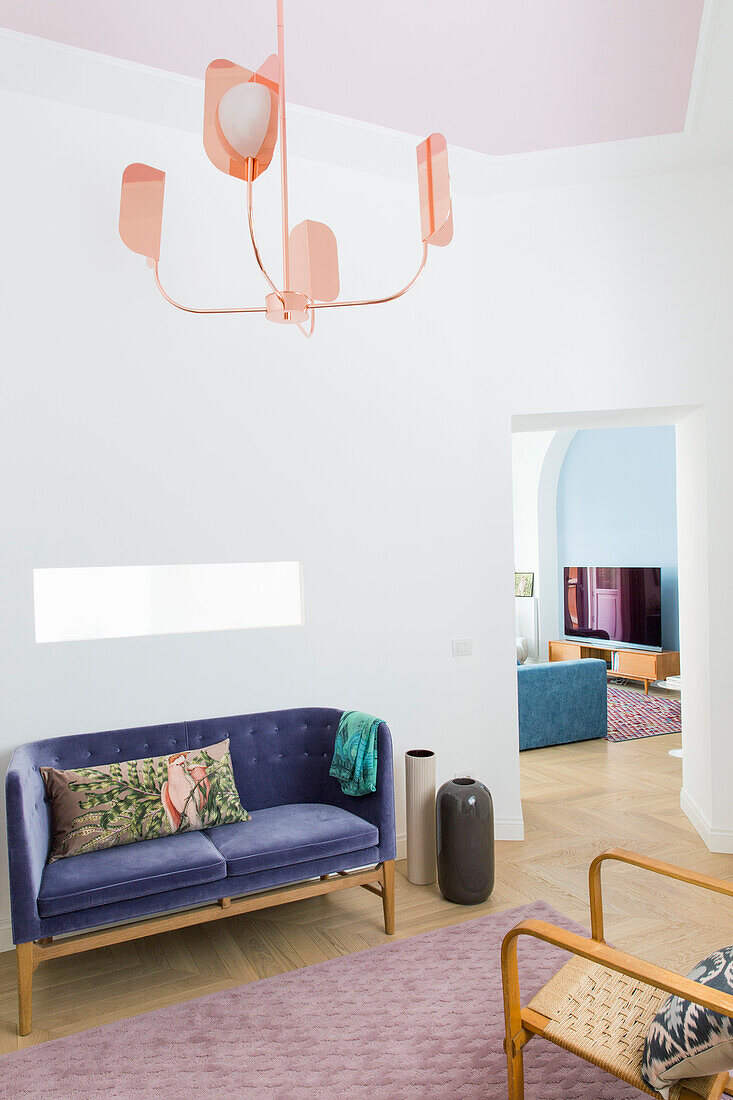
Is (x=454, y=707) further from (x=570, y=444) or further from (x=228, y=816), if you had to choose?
(x=570, y=444)

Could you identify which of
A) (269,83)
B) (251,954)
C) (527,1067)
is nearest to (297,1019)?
(251,954)

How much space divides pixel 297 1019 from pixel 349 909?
83cm

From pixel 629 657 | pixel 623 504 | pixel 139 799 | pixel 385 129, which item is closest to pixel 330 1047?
pixel 139 799

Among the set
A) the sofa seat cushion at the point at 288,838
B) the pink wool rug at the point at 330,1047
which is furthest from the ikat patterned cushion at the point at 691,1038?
the sofa seat cushion at the point at 288,838

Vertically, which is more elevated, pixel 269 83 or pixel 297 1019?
pixel 269 83

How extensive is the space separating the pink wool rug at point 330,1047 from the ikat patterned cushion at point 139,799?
556mm

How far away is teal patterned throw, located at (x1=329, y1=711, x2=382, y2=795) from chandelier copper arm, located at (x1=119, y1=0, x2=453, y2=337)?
1.72m

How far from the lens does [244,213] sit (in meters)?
3.67

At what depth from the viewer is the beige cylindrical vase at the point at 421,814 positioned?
3.62 meters

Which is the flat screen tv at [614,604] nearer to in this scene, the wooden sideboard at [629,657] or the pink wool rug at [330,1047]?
the wooden sideboard at [629,657]

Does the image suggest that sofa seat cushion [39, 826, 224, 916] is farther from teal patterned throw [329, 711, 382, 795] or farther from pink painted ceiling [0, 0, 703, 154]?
pink painted ceiling [0, 0, 703, 154]

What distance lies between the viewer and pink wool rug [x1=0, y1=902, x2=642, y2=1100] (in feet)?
7.48

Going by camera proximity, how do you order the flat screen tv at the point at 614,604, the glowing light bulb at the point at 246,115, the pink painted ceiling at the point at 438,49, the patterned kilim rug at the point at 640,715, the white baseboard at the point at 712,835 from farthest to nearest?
the flat screen tv at the point at 614,604 → the patterned kilim rug at the point at 640,715 → the white baseboard at the point at 712,835 → the pink painted ceiling at the point at 438,49 → the glowing light bulb at the point at 246,115

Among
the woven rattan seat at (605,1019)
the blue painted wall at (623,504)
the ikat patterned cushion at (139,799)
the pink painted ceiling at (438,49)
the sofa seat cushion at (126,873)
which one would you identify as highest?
the pink painted ceiling at (438,49)
